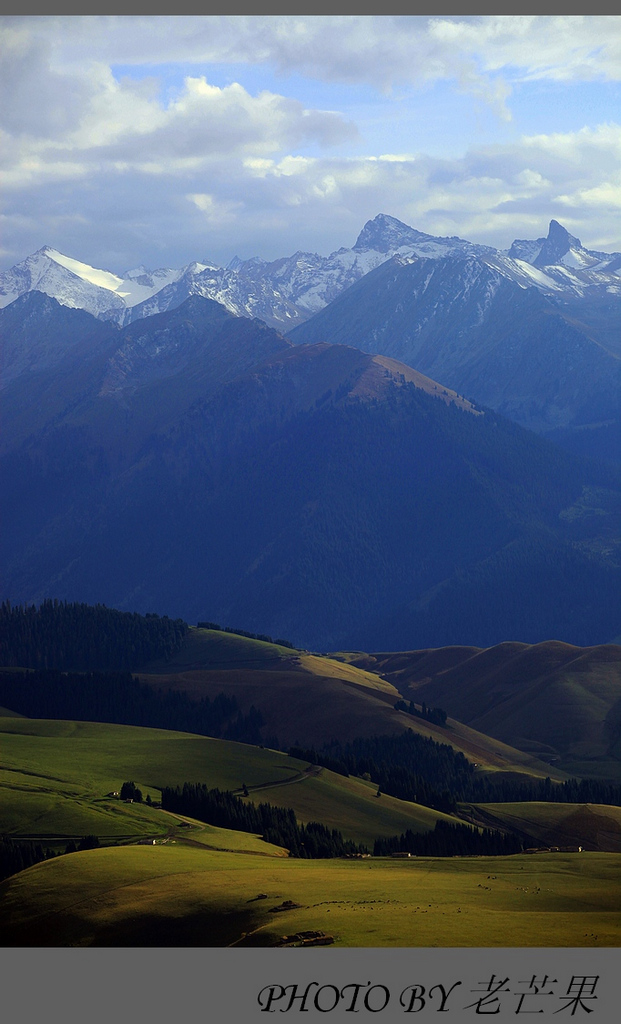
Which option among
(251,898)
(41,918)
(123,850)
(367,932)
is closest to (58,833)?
(123,850)

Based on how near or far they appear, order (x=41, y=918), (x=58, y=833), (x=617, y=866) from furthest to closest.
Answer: (x=58, y=833), (x=617, y=866), (x=41, y=918)

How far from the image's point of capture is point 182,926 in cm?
12169

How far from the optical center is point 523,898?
438 feet

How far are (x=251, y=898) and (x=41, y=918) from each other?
22.5 meters

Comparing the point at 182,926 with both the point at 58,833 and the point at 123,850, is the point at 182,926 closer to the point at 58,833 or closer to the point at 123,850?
the point at 123,850

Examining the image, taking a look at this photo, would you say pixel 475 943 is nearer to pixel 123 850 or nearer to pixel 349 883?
pixel 349 883

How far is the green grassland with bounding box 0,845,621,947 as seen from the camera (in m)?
110

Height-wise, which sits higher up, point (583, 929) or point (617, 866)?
point (583, 929)

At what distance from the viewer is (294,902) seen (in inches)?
4838

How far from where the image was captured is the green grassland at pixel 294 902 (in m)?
110
